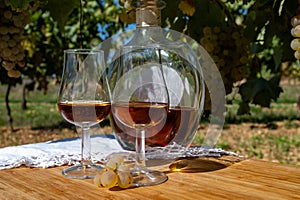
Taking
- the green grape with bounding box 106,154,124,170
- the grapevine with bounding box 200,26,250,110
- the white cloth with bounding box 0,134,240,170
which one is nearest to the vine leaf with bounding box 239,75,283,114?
the grapevine with bounding box 200,26,250,110

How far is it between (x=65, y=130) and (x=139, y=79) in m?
6.01

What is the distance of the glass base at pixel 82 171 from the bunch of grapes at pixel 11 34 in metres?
0.64

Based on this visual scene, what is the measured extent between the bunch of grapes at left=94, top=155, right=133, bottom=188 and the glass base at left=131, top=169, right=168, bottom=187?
0.10ft

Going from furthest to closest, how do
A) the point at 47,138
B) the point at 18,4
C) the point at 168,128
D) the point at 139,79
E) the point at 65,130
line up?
the point at 65,130
the point at 47,138
the point at 18,4
the point at 168,128
the point at 139,79

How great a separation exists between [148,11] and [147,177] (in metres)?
0.43

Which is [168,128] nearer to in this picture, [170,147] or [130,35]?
[170,147]

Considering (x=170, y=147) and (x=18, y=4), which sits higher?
(x=18, y=4)

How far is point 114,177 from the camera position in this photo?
1013 mm

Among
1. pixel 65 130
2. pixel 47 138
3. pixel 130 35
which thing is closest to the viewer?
pixel 130 35

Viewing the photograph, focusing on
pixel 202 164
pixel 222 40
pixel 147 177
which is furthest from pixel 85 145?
pixel 222 40

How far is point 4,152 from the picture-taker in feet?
4.62

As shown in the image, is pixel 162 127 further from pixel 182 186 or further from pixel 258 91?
pixel 258 91

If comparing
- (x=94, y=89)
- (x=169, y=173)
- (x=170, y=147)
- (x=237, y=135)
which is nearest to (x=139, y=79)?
(x=94, y=89)

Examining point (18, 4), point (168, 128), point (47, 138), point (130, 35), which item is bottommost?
point (47, 138)
